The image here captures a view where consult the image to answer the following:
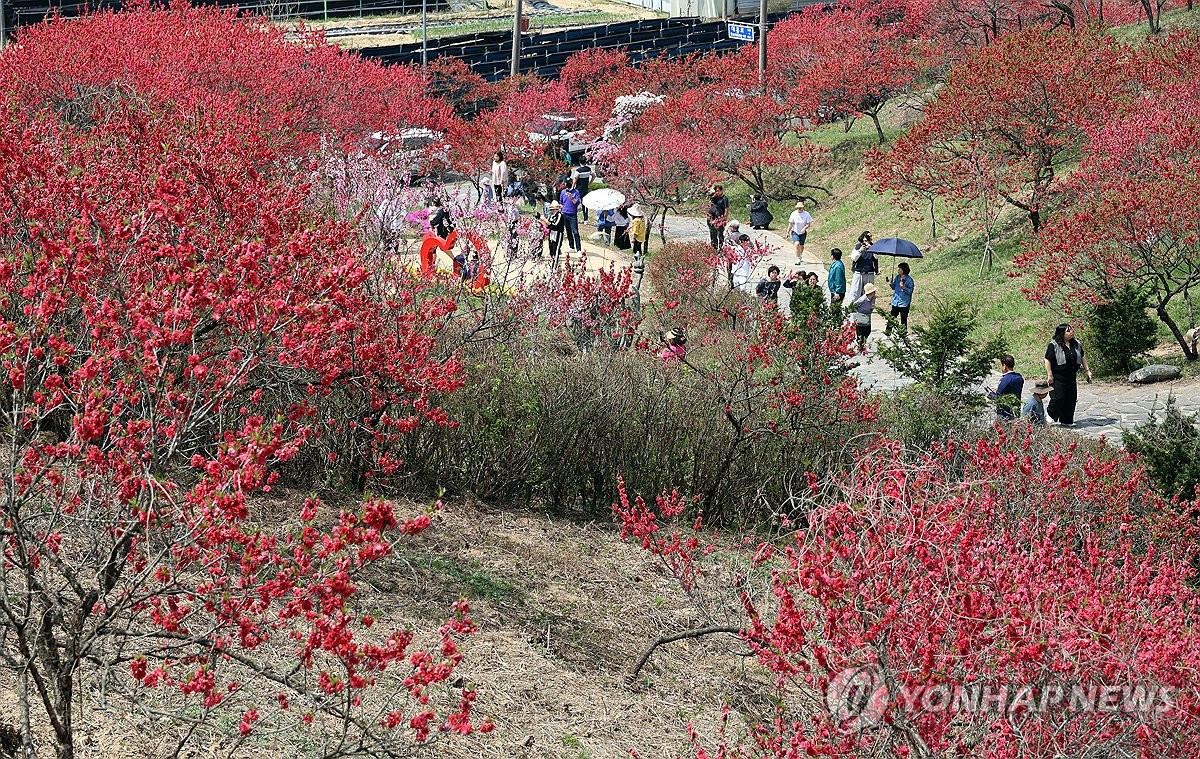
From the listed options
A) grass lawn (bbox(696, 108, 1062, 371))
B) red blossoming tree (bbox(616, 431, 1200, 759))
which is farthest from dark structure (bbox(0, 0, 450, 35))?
red blossoming tree (bbox(616, 431, 1200, 759))

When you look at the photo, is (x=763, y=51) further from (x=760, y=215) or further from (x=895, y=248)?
(x=895, y=248)

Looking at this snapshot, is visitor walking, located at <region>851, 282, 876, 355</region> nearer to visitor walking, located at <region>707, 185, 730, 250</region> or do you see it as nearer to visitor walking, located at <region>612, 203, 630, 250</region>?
visitor walking, located at <region>707, 185, 730, 250</region>

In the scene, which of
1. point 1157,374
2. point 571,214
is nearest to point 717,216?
point 571,214

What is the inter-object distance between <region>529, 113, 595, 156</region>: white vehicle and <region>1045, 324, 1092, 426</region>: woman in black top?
21.6 meters

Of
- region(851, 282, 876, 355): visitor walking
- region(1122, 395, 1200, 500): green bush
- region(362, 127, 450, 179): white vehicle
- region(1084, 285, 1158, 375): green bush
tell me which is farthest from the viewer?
region(362, 127, 450, 179): white vehicle

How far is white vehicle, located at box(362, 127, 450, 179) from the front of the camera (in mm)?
25452

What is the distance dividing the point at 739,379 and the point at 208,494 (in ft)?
22.5

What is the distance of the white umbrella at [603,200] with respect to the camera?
88.1ft

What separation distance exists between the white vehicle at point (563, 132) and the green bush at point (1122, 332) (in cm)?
1944

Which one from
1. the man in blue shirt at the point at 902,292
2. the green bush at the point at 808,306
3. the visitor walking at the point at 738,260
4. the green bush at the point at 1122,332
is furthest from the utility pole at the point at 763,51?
the green bush at the point at 808,306


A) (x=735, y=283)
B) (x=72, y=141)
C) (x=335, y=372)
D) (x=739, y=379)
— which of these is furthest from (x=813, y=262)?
(x=335, y=372)

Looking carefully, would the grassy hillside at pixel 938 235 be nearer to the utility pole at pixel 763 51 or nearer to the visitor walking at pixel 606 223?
the utility pole at pixel 763 51

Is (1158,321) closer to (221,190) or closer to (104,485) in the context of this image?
(221,190)

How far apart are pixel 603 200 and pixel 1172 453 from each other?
1697 centimetres
